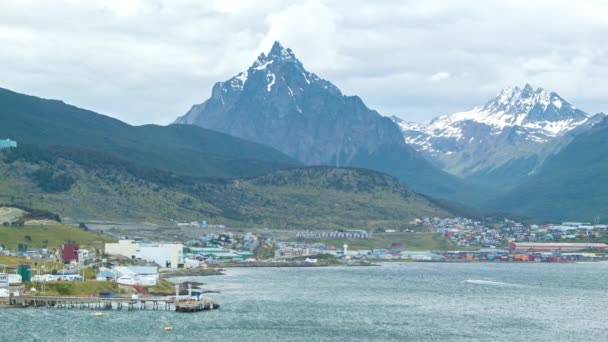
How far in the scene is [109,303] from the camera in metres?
126

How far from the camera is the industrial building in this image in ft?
619

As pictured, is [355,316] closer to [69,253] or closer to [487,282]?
[69,253]

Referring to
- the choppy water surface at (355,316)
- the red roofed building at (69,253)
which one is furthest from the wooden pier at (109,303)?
the red roofed building at (69,253)

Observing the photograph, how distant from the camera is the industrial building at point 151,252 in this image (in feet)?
619

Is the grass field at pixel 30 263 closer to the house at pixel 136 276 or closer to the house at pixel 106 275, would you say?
the house at pixel 106 275

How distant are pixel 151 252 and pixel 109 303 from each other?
66866mm

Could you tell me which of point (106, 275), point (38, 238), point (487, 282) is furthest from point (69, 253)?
point (487, 282)

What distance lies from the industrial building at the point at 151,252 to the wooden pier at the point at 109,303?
201ft

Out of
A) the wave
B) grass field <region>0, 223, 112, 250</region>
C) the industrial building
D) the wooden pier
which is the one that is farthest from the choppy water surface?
grass field <region>0, 223, 112, 250</region>

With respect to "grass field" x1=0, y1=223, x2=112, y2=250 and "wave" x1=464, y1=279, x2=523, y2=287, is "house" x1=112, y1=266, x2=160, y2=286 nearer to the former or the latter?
"grass field" x1=0, y1=223, x2=112, y2=250

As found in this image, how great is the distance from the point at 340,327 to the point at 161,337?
59.2 feet

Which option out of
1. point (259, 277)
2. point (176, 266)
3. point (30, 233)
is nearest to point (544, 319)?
point (259, 277)

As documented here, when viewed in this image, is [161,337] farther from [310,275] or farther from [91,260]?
[310,275]

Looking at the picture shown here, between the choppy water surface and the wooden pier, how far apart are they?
8.06 ft
